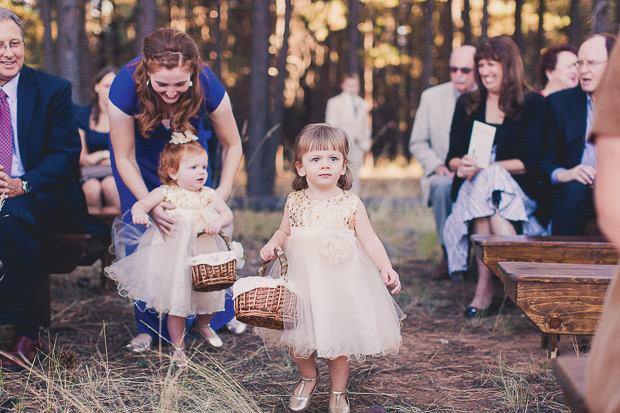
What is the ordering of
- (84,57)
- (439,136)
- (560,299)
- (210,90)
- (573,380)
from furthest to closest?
(84,57), (439,136), (210,90), (560,299), (573,380)

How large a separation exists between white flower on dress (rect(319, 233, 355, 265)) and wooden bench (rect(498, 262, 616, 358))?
3.32 feet

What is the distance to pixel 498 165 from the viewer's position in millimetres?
4680

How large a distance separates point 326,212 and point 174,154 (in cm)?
107

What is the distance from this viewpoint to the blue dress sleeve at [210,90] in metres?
3.71

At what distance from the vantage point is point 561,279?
128 inches

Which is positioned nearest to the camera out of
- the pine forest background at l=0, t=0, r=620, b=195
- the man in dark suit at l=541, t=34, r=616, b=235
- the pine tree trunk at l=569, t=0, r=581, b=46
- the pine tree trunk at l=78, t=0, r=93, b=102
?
the man in dark suit at l=541, t=34, r=616, b=235

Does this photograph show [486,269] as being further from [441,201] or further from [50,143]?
[50,143]

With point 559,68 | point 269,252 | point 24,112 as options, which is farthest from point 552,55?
point 24,112

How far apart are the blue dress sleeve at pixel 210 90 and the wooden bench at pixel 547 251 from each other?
6.08 feet

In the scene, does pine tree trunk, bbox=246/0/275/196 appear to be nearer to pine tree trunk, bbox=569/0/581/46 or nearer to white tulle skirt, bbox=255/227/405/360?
pine tree trunk, bbox=569/0/581/46

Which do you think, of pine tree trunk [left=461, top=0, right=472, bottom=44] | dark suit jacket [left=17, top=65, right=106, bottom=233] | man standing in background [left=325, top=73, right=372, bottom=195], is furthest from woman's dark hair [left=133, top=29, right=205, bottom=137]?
pine tree trunk [left=461, top=0, right=472, bottom=44]

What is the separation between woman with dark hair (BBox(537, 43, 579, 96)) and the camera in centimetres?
564

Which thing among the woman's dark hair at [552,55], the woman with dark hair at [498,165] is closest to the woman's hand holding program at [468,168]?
the woman with dark hair at [498,165]

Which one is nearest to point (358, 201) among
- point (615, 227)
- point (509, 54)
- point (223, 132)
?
point (223, 132)
